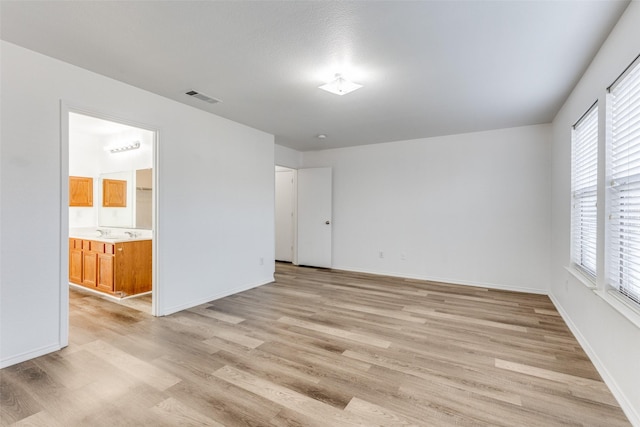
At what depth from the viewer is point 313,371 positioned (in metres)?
2.28

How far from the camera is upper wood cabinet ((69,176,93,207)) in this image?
16.5ft

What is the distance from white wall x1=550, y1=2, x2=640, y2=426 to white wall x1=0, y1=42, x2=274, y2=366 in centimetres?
399

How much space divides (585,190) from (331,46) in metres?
2.78

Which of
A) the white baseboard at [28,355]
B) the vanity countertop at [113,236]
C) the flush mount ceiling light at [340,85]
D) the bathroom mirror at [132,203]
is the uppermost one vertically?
the flush mount ceiling light at [340,85]

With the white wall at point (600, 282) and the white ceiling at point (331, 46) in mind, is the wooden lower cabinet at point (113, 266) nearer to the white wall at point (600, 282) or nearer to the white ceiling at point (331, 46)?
the white ceiling at point (331, 46)

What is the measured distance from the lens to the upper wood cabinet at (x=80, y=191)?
504cm

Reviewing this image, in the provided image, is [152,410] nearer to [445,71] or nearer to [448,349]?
[448,349]

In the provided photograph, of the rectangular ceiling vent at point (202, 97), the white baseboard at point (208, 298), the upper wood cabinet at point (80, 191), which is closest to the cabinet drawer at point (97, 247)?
the upper wood cabinet at point (80, 191)

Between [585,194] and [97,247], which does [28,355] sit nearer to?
[97,247]

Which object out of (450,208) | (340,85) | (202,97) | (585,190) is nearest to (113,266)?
(202,97)

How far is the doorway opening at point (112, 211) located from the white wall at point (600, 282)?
13.4 feet

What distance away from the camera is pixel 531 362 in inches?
95.1

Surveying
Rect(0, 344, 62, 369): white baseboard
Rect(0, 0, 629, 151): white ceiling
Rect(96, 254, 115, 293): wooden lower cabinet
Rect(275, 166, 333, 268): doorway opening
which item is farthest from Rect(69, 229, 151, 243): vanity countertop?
Rect(275, 166, 333, 268): doorway opening

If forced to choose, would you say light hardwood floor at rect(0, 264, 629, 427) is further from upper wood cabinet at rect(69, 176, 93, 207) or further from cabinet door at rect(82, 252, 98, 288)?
upper wood cabinet at rect(69, 176, 93, 207)
